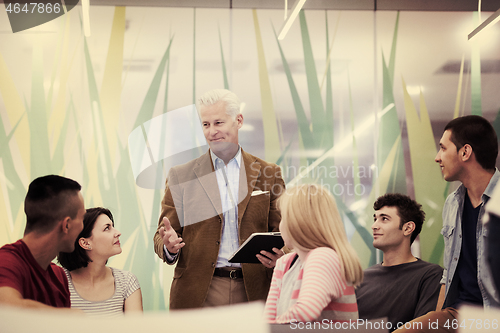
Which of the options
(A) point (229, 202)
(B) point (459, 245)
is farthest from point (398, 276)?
(A) point (229, 202)

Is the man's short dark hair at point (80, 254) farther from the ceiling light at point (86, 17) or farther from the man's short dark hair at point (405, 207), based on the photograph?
the man's short dark hair at point (405, 207)

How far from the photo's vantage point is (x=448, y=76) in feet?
10.6

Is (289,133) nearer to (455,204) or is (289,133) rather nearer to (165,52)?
(165,52)

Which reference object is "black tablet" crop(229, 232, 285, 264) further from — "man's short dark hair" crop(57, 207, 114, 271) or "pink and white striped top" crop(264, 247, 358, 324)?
"man's short dark hair" crop(57, 207, 114, 271)

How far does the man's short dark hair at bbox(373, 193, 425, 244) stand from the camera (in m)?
2.89

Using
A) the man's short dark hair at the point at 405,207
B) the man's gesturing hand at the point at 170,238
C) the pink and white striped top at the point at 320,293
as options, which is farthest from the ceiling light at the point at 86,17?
the man's short dark hair at the point at 405,207

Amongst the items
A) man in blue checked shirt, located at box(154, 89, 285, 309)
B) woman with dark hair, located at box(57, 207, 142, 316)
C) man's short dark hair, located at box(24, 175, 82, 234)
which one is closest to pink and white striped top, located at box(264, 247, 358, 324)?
man in blue checked shirt, located at box(154, 89, 285, 309)

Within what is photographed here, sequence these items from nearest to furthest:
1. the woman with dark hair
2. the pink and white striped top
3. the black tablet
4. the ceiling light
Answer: the pink and white striped top < the black tablet < the woman with dark hair < the ceiling light

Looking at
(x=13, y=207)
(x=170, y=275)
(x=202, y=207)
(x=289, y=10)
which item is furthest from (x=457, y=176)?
(x=13, y=207)

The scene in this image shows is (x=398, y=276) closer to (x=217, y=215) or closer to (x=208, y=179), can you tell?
(x=217, y=215)

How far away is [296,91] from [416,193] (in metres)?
1.21

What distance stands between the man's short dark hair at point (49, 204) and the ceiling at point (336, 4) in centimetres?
152

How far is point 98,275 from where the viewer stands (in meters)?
2.30

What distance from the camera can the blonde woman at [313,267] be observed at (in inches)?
61.2
